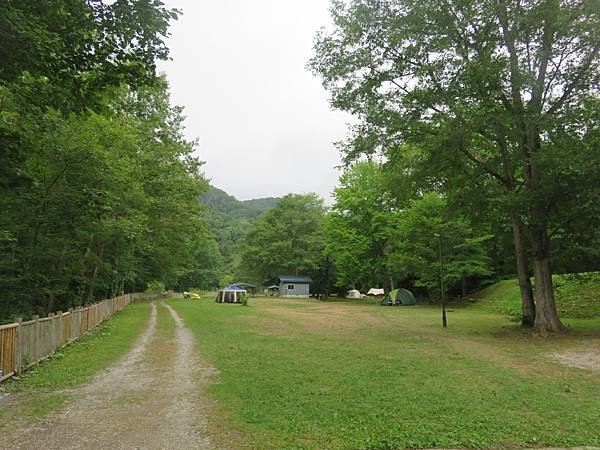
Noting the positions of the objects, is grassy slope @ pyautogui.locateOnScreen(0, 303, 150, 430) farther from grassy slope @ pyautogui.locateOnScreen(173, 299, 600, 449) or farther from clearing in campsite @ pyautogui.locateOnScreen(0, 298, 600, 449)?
grassy slope @ pyautogui.locateOnScreen(173, 299, 600, 449)

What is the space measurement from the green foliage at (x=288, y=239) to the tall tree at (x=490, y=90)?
44668mm

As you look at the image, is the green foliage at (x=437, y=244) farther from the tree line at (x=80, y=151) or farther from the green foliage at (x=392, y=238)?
the tree line at (x=80, y=151)

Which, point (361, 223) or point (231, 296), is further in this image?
point (361, 223)

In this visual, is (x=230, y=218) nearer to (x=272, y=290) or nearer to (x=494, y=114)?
(x=272, y=290)

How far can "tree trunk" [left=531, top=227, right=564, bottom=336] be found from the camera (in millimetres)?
16156

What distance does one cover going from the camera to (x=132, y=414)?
6191 mm

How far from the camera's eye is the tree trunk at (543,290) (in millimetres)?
16156

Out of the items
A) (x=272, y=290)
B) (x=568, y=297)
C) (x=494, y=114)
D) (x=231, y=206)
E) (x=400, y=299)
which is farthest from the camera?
(x=231, y=206)

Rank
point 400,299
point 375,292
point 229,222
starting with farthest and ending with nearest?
point 229,222 → point 375,292 → point 400,299

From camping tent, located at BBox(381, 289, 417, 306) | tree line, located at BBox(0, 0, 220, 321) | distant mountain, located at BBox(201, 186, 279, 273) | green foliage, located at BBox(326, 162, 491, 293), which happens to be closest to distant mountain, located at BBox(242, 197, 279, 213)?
distant mountain, located at BBox(201, 186, 279, 273)

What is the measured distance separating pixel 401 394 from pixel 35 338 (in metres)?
7.97

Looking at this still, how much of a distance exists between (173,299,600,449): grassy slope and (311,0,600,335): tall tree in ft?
16.1

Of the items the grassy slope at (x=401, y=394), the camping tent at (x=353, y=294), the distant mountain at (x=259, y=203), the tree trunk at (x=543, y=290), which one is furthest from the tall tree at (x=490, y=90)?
the distant mountain at (x=259, y=203)

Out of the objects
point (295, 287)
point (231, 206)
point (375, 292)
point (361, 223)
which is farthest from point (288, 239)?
point (231, 206)
